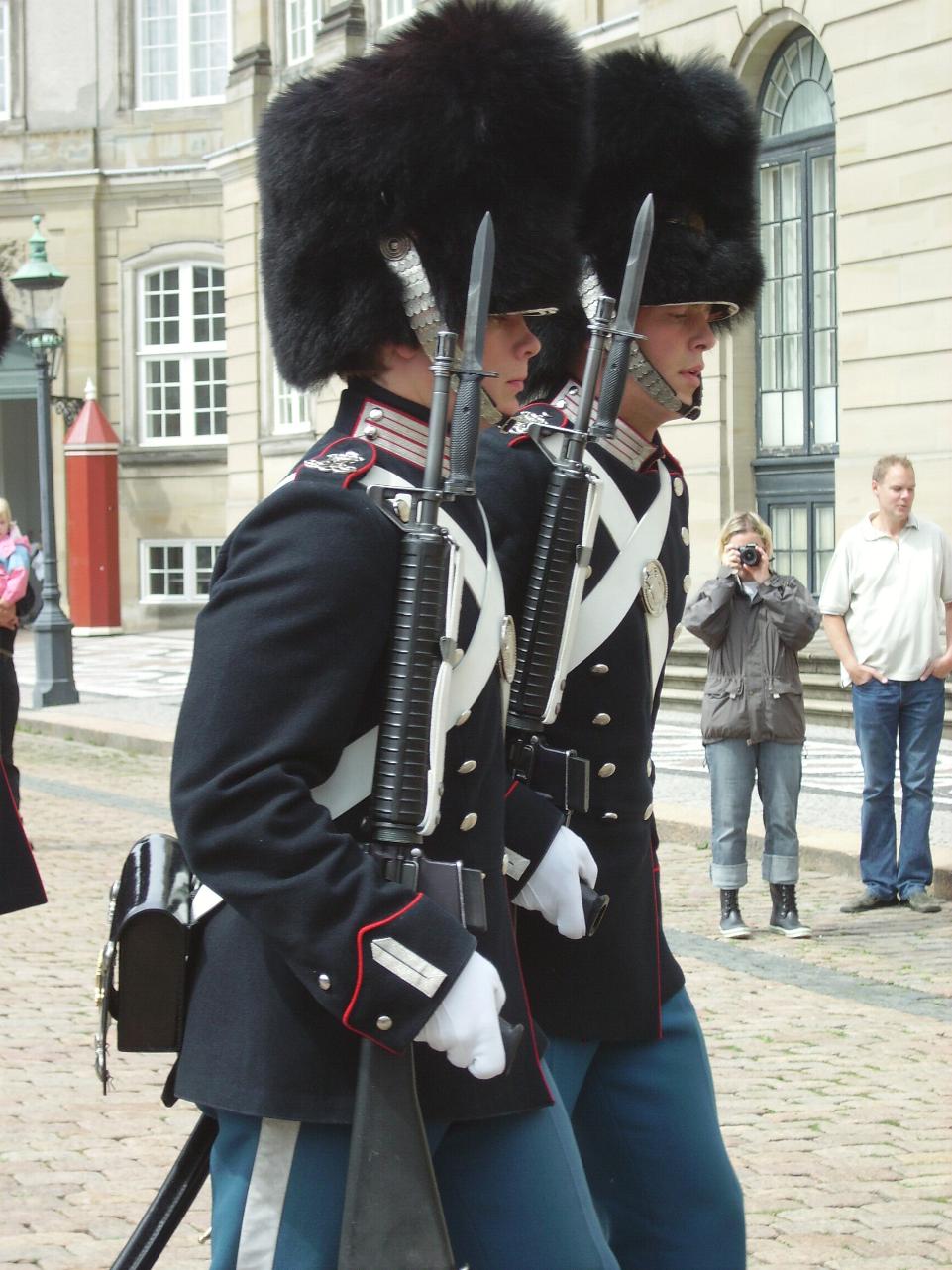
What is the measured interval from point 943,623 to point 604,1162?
6.01 m

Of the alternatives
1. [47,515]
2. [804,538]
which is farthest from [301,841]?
[47,515]

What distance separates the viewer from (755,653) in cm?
809

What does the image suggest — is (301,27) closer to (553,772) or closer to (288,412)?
(288,412)

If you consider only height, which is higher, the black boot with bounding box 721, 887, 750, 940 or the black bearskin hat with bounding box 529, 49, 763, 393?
the black bearskin hat with bounding box 529, 49, 763, 393

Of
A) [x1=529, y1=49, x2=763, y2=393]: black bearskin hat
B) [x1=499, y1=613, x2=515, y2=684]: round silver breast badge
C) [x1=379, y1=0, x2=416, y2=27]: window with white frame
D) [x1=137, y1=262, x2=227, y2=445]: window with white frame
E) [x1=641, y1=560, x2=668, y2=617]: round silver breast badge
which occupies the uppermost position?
[x1=379, y1=0, x2=416, y2=27]: window with white frame

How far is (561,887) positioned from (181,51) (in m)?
29.4

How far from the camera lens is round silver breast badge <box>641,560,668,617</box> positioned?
3355 millimetres

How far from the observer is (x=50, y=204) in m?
31.3

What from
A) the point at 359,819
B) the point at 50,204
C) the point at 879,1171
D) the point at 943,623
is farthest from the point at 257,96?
the point at 359,819

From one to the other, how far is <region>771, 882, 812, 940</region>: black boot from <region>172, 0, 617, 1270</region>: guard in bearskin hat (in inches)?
202

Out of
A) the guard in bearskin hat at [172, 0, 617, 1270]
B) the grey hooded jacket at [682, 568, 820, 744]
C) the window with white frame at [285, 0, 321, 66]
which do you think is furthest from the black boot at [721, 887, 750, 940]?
the window with white frame at [285, 0, 321, 66]

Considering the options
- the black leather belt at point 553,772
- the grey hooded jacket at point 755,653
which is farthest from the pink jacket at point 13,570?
the black leather belt at point 553,772

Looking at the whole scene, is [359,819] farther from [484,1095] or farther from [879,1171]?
[879,1171]

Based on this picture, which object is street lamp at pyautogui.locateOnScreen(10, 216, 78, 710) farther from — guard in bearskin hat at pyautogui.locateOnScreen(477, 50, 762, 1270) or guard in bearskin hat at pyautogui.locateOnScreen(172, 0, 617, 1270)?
guard in bearskin hat at pyautogui.locateOnScreen(172, 0, 617, 1270)
